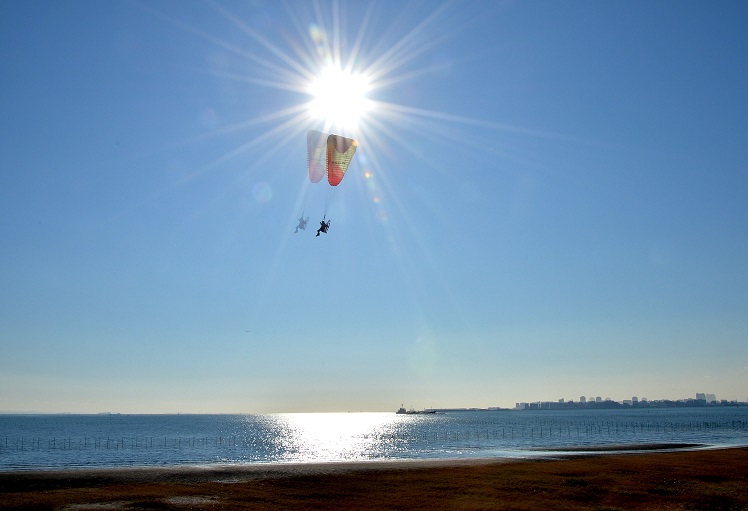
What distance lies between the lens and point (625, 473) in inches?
1458

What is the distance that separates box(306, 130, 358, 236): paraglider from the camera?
112 ft

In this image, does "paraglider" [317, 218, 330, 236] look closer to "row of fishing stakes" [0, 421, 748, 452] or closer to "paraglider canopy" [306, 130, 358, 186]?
"paraglider canopy" [306, 130, 358, 186]

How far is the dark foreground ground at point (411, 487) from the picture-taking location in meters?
27.3

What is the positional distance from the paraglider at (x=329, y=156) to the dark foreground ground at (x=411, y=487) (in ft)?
55.7

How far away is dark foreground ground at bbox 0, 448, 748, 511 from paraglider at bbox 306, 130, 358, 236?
1698cm

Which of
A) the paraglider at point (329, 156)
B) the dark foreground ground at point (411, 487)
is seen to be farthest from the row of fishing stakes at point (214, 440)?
the paraglider at point (329, 156)

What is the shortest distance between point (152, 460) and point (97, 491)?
32.0 m

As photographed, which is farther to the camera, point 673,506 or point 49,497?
point 49,497

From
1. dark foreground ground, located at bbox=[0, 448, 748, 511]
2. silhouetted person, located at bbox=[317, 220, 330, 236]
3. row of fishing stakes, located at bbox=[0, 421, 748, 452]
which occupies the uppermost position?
silhouetted person, located at bbox=[317, 220, 330, 236]

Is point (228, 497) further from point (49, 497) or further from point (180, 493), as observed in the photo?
point (49, 497)

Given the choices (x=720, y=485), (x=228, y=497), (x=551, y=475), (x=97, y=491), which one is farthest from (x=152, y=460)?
(x=720, y=485)

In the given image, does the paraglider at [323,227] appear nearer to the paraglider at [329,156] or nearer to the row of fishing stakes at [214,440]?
the paraglider at [329,156]

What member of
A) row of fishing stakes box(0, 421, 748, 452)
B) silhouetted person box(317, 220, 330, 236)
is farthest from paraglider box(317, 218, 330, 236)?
row of fishing stakes box(0, 421, 748, 452)

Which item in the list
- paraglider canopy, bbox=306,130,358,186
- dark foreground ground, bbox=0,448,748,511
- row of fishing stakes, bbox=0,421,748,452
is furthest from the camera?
row of fishing stakes, bbox=0,421,748,452
